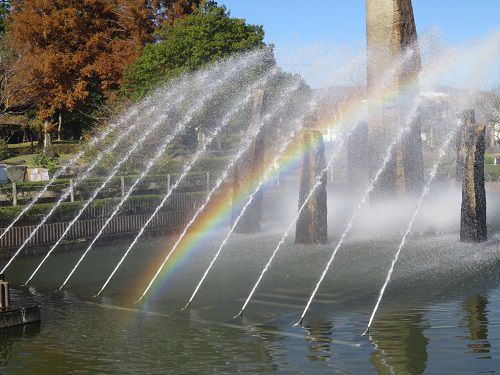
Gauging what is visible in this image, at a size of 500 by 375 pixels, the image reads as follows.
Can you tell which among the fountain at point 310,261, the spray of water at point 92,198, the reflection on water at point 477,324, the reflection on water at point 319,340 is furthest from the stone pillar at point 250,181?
the reflection on water at point 319,340

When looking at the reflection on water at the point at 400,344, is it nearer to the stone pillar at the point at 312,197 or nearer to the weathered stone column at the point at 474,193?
the weathered stone column at the point at 474,193

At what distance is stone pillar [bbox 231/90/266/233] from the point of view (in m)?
25.0

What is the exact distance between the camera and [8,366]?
408 inches

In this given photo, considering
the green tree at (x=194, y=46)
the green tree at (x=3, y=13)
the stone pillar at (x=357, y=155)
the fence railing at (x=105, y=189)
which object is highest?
the green tree at (x=3, y=13)

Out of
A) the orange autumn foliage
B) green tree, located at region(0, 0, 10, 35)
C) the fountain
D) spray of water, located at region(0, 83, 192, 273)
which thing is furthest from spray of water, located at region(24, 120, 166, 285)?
green tree, located at region(0, 0, 10, 35)

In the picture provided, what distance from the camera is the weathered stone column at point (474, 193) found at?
63.1 ft

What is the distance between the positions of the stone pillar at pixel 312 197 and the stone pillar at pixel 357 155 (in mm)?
10279

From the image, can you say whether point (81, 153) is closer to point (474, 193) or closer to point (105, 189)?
point (105, 189)

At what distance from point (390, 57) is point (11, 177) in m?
23.5

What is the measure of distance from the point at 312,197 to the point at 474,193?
4391mm

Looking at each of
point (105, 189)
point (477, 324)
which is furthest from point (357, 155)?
point (477, 324)

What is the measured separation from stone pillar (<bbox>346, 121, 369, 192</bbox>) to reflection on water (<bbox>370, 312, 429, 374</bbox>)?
1933 centimetres

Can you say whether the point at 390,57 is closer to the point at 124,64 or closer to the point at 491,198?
the point at 491,198

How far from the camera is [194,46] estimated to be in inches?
1747
